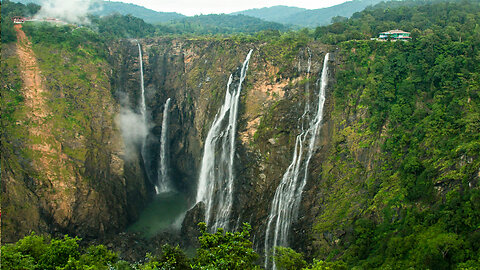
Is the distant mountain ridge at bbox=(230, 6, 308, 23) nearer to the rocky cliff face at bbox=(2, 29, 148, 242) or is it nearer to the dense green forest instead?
the dense green forest

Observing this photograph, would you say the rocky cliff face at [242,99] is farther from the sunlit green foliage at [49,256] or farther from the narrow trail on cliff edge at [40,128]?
the sunlit green foliage at [49,256]

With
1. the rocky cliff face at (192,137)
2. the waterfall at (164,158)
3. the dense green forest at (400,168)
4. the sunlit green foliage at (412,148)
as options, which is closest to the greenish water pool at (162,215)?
the rocky cliff face at (192,137)

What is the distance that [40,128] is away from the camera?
99.3 ft

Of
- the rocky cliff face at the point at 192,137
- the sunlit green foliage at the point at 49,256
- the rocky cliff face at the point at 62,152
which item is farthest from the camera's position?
the rocky cliff face at the point at 192,137

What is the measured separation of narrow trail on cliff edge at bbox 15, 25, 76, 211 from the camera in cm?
2906

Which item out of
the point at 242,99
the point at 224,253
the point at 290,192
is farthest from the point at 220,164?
the point at 224,253

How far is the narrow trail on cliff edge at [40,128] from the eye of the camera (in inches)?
1144

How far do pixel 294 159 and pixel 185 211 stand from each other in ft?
39.9

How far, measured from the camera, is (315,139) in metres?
28.6

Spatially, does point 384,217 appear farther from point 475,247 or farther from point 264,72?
point 264,72

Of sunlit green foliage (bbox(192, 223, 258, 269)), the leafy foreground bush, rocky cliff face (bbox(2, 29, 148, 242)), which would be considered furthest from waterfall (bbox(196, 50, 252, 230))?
sunlit green foliage (bbox(192, 223, 258, 269))

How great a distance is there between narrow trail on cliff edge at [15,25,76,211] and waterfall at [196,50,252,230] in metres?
11.4

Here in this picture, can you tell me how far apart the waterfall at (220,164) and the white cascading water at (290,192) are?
4.15m

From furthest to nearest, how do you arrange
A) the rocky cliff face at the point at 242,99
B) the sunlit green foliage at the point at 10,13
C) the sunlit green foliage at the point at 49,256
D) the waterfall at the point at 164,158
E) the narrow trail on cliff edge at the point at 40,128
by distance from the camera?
the waterfall at the point at 164,158, the sunlit green foliage at the point at 10,13, the rocky cliff face at the point at 242,99, the narrow trail on cliff edge at the point at 40,128, the sunlit green foliage at the point at 49,256
